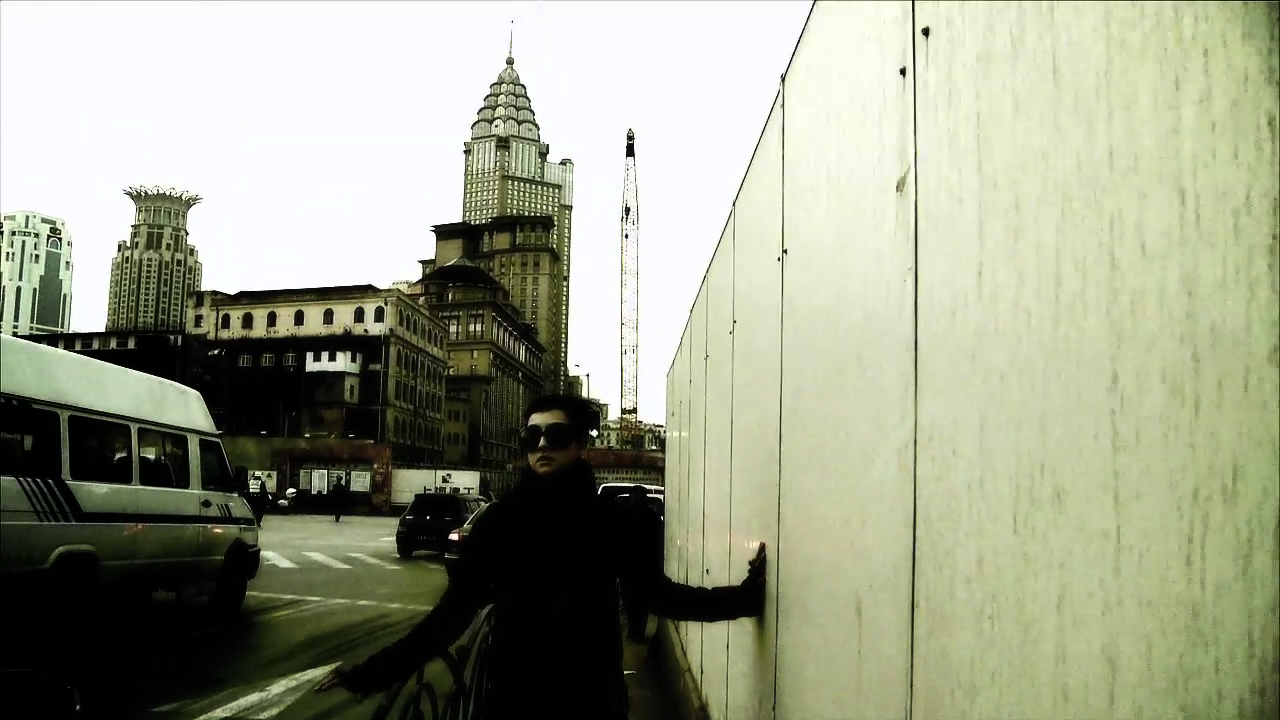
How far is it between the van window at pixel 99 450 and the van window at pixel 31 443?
20 centimetres

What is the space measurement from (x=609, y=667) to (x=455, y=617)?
1.76 ft

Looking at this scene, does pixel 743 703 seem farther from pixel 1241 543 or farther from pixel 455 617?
pixel 1241 543

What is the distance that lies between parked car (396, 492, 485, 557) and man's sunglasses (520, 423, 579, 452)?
60.0 feet

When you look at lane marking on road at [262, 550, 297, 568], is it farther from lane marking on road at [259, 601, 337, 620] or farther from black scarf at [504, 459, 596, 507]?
black scarf at [504, 459, 596, 507]

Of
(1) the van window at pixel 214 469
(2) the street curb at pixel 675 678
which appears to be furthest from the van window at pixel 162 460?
(2) the street curb at pixel 675 678

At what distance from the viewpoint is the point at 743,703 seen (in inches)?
140

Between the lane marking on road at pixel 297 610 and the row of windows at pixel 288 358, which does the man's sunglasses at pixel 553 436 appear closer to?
the lane marking on road at pixel 297 610

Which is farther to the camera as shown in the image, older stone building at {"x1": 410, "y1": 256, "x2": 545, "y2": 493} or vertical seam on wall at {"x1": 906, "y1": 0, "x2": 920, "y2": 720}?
older stone building at {"x1": 410, "y1": 256, "x2": 545, "y2": 493}

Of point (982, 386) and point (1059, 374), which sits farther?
point (982, 386)

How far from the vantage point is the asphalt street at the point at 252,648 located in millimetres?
6656

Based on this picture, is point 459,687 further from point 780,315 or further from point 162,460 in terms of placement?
point 162,460

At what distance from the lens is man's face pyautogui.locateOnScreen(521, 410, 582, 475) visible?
283 cm

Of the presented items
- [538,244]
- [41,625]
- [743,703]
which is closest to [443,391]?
[538,244]

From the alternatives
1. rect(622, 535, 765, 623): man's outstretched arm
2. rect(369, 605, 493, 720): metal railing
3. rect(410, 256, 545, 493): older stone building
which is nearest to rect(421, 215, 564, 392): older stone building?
rect(410, 256, 545, 493): older stone building
